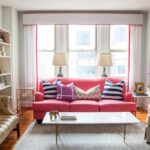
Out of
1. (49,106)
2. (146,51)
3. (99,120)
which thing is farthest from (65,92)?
(146,51)

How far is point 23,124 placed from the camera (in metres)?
4.50

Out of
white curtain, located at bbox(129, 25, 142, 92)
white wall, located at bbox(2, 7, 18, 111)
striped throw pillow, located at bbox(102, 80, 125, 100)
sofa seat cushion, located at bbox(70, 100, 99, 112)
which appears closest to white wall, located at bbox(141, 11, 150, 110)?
white curtain, located at bbox(129, 25, 142, 92)

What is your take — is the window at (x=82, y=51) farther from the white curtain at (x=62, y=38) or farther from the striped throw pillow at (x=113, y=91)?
the striped throw pillow at (x=113, y=91)

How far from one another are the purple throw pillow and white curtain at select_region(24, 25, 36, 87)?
129cm

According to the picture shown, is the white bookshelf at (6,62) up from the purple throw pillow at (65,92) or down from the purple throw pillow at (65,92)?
up

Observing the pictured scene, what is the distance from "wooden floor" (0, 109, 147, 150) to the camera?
341 cm

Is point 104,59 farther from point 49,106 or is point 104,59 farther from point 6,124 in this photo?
point 6,124

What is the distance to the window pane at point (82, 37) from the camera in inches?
229

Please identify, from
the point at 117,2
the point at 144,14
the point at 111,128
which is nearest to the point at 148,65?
the point at 144,14

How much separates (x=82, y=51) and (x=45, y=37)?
100 centimetres

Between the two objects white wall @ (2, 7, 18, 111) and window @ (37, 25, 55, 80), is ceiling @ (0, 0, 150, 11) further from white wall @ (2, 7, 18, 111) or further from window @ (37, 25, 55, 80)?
window @ (37, 25, 55, 80)

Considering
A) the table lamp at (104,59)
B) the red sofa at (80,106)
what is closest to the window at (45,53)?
the table lamp at (104,59)

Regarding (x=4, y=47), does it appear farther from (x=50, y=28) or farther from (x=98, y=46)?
(x=98, y=46)

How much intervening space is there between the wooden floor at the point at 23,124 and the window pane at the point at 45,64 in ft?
3.46
